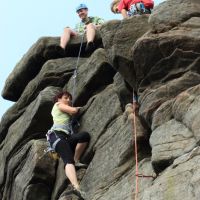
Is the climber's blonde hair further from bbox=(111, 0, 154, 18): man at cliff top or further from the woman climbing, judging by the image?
the woman climbing

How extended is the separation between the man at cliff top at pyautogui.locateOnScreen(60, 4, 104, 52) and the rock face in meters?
0.30

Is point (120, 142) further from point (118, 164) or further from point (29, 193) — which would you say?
point (29, 193)

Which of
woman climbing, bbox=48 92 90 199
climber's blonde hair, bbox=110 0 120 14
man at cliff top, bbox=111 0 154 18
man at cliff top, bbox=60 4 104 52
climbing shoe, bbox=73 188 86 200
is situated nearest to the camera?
climbing shoe, bbox=73 188 86 200

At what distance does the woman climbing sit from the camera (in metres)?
17.6

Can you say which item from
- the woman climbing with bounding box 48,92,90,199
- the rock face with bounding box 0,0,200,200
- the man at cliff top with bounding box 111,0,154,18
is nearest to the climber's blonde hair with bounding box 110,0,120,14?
the man at cliff top with bounding box 111,0,154,18

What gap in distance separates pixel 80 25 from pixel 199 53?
25.7 ft

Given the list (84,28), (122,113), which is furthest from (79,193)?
(84,28)

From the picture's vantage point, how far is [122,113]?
1845 cm

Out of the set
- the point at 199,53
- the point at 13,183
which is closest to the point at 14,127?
the point at 13,183

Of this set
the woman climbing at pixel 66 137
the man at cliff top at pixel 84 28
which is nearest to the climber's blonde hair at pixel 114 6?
the man at cliff top at pixel 84 28

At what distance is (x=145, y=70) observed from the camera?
17.2m

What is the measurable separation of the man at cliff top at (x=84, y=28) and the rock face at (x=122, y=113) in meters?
0.30

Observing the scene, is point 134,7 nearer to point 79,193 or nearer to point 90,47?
point 90,47

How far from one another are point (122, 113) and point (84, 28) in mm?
5728
